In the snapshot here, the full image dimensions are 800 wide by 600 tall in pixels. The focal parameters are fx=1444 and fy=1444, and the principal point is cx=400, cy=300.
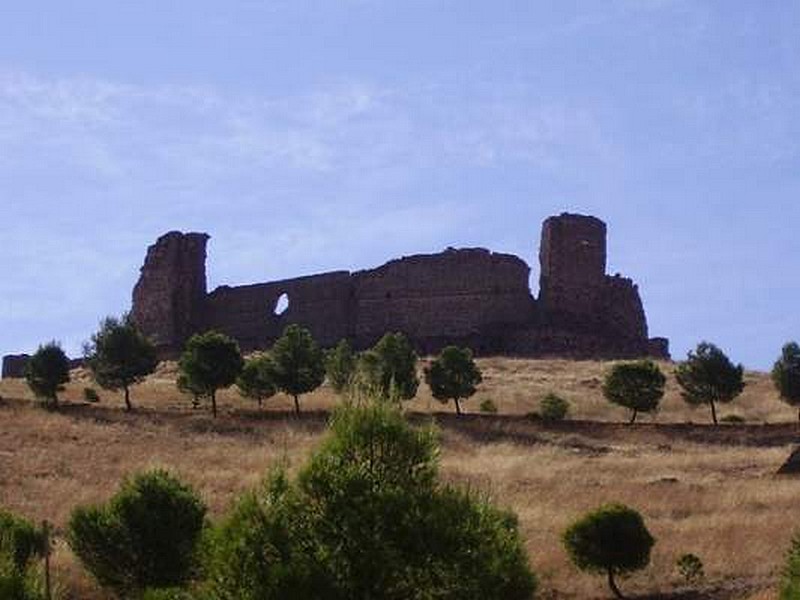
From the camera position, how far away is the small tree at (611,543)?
2448cm

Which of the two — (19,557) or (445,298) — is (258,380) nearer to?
(445,298)

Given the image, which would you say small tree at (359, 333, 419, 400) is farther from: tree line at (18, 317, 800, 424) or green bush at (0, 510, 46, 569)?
green bush at (0, 510, 46, 569)

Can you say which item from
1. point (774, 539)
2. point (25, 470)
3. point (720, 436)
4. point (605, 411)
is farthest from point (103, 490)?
point (605, 411)

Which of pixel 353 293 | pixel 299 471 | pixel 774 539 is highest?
pixel 353 293

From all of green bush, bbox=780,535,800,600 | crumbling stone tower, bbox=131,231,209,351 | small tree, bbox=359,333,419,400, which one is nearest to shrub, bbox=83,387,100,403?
small tree, bbox=359,333,419,400

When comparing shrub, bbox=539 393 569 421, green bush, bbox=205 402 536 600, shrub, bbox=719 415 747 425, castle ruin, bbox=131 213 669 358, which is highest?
castle ruin, bbox=131 213 669 358

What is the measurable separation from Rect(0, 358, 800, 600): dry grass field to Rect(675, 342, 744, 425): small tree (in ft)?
3.86

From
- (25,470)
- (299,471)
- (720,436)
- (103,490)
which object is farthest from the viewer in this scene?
(720,436)

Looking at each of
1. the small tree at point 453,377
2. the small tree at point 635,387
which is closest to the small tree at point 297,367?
the small tree at point 453,377

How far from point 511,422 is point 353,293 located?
97.1ft

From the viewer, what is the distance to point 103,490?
3256 cm

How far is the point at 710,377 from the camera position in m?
51.9

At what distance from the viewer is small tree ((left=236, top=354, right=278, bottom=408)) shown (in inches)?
2035

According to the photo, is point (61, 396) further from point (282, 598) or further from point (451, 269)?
point (282, 598)
